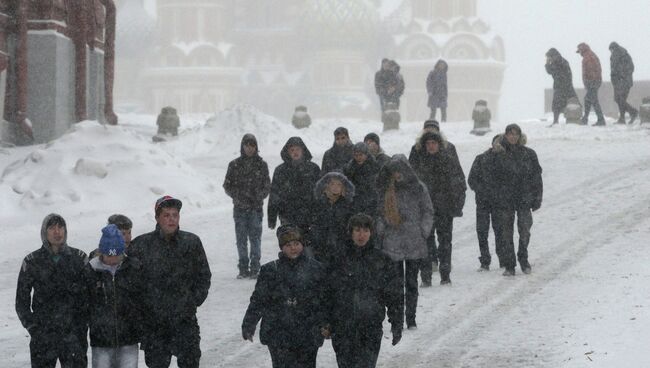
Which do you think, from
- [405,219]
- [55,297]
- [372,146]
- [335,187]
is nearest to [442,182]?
[372,146]

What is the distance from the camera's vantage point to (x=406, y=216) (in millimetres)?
10828

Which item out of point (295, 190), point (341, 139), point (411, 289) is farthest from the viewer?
point (341, 139)

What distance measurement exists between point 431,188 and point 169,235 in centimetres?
541

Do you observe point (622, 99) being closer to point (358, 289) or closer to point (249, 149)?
point (249, 149)

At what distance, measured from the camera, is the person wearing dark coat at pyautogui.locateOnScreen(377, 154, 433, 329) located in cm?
1073

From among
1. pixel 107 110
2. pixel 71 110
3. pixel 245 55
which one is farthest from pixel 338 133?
pixel 245 55

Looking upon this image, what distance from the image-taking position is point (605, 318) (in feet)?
35.7

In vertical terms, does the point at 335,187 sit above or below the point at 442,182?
above

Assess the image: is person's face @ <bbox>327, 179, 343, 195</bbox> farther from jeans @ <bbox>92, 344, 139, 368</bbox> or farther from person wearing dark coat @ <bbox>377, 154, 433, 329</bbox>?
jeans @ <bbox>92, 344, 139, 368</bbox>

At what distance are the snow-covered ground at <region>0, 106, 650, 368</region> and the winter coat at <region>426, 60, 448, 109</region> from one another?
2.55 metres

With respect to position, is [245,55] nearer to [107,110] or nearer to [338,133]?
[107,110]

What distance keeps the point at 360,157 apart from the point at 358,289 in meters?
3.38

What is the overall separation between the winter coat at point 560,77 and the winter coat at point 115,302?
73.4 feet

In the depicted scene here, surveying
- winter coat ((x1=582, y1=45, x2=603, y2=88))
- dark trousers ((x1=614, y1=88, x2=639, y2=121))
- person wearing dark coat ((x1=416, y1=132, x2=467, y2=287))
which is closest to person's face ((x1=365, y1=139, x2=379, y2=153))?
person wearing dark coat ((x1=416, y1=132, x2=467, y2=287))
